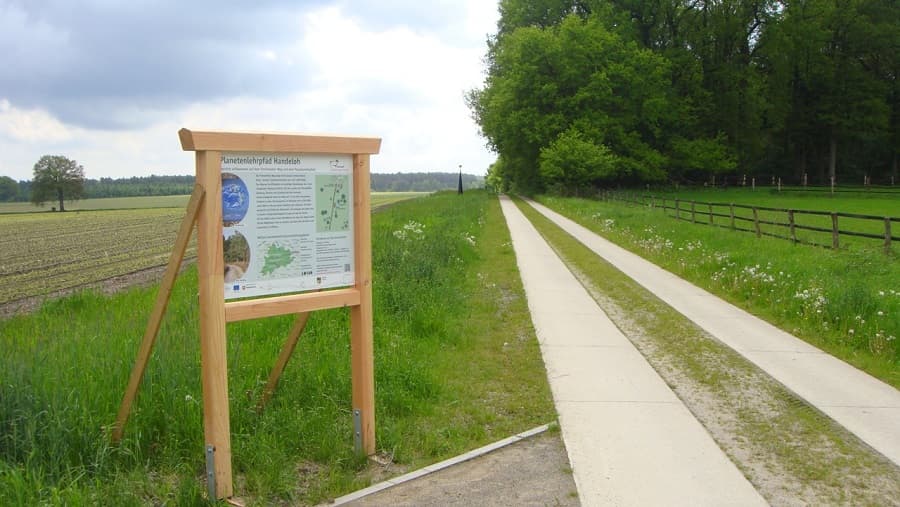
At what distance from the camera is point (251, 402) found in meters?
5.38

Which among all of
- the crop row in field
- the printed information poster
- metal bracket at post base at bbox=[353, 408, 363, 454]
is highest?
the printed information poster

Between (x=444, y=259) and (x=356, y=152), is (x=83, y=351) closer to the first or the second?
(x=356, y=152)

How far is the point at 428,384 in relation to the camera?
6527mm

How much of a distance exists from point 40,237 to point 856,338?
101 ft

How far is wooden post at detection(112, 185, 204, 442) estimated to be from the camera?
4211 millimetres

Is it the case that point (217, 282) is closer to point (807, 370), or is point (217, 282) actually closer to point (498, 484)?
point (498, 484)

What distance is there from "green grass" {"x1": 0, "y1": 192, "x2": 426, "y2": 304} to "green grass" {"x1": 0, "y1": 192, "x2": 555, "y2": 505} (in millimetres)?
8477

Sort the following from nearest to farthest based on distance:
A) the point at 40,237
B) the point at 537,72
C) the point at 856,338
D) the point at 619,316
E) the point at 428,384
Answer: the point at 428,384 → the point at 856,338 → the point at 619,316 → the point at 40,237 → the point at 537,72

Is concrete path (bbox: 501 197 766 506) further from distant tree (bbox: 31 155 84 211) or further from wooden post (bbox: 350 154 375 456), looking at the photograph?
distant tree (bbox: 31 155 84 211)

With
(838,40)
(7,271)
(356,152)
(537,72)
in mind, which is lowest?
(7,271)

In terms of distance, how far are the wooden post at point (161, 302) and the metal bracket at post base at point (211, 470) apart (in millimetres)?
731

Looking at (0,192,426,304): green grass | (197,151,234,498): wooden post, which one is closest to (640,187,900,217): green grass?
(0,192,426,304): green grass

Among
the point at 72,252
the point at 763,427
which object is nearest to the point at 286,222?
→ the point at 763,427

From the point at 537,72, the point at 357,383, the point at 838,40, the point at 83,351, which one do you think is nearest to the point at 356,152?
the point at 357,383
